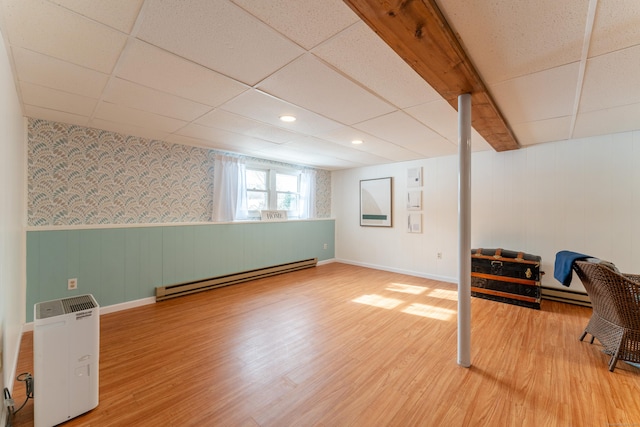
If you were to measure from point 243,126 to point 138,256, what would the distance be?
2257mm

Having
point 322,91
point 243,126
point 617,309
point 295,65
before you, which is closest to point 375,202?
point 243,126

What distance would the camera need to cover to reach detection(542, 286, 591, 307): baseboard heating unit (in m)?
3.40

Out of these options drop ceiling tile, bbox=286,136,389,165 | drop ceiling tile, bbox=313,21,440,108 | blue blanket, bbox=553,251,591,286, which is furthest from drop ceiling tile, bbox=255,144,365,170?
blue blanket, bbox=553,251,591,286

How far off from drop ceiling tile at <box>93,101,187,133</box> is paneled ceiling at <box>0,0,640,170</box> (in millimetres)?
20

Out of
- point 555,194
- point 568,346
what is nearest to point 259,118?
point 568,346

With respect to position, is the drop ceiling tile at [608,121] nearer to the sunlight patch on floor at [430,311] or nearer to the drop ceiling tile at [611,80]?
the drop ceiling tile at [611,80]

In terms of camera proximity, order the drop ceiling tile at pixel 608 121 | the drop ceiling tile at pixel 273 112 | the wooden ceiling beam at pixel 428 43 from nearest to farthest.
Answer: the wooden ceiling beam at pixel 428 43
the drop ceiling tile at pixel 273 112
the drop ceiling tile at pixel 608 121

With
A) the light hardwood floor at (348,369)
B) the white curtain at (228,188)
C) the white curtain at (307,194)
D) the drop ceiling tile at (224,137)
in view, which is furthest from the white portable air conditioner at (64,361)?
the white curtain at (307,194)

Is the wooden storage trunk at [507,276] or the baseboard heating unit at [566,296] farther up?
the wooden storage trunk at [507,276]

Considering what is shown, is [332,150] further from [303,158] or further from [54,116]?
[54,116]

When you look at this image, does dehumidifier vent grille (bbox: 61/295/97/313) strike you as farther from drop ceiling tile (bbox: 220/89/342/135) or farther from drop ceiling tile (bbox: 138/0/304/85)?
drop ceiling tile (bbox: 220/89/342/135)

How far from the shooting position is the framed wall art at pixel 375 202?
17.8 ft

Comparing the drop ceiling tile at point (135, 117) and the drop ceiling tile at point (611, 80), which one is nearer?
the drop ceiling tile at point (611, 80)

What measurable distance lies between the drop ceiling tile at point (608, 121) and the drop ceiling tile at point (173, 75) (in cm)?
350
